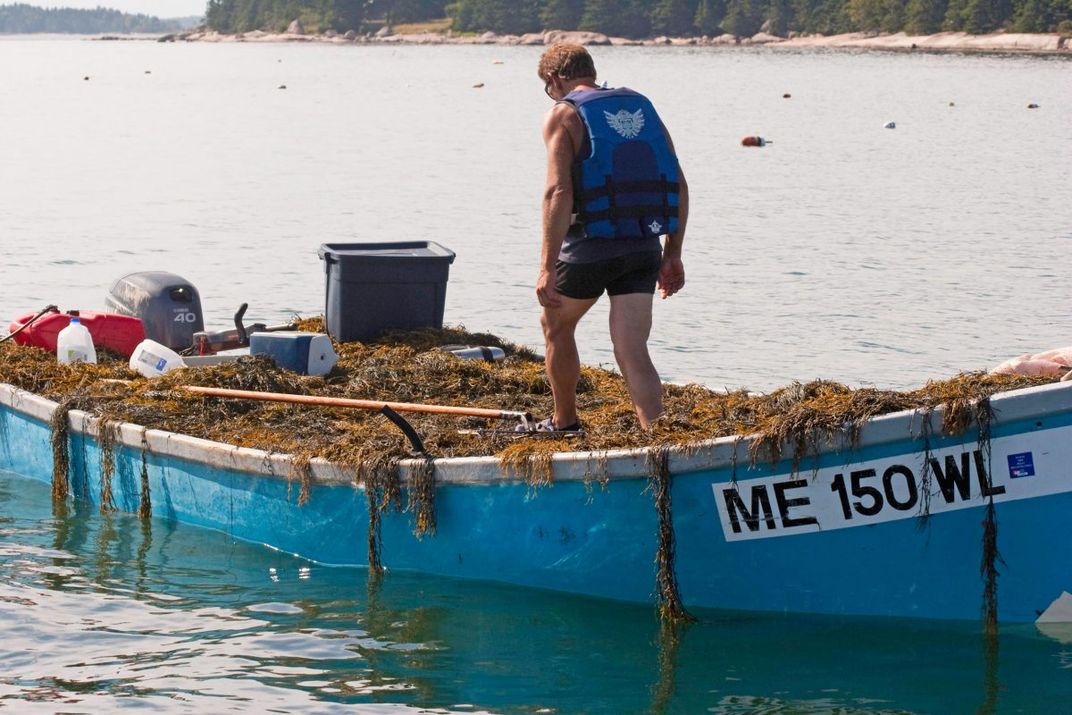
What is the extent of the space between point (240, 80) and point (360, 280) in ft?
284

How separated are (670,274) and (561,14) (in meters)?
162

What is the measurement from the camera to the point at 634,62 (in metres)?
115

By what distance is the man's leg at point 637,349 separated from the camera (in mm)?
7551

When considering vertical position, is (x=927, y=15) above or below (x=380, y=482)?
above

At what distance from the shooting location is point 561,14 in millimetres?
166125

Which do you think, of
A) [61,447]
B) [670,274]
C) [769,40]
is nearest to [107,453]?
[61,447]

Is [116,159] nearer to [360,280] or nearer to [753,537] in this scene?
[360,280]

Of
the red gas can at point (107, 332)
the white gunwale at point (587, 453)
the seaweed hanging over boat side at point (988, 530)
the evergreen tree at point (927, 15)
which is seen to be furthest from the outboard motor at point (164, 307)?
A: the evergreen tree at point (927, 15)

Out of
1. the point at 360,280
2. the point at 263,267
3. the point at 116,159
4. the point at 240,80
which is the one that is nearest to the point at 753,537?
the point at 360,280

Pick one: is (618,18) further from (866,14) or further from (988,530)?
(988,530)

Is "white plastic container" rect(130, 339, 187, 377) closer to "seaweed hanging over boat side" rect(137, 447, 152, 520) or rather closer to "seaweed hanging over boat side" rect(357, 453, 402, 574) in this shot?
"seaweed hanging over boat side" rect(137, 447, 152, 520)

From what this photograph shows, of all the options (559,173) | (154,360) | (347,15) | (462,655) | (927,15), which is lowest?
(462,655)

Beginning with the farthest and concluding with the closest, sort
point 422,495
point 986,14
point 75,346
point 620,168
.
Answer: point 986,14, point 75,346, point 422,495, point 620,168

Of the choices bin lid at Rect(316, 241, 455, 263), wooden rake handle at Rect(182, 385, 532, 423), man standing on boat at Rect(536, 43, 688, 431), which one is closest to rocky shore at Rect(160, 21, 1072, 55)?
bin lid at Rect(316, 241, 455, 263)
